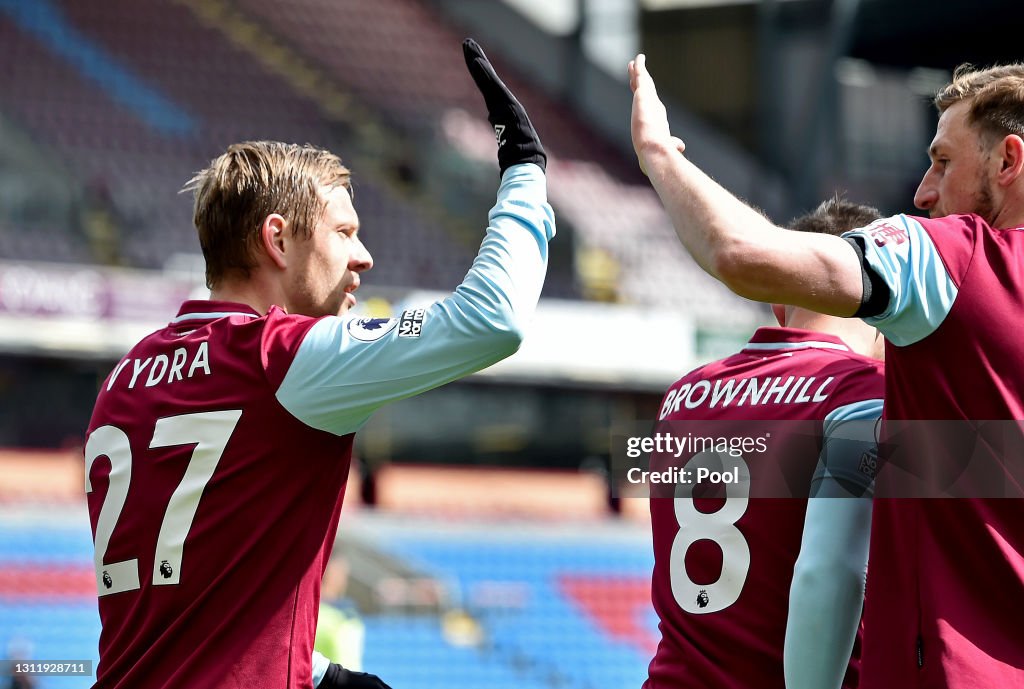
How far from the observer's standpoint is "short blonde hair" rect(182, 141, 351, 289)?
8.02ft

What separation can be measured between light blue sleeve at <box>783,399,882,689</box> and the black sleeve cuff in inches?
20.9

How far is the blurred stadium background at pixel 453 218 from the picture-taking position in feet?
42.9

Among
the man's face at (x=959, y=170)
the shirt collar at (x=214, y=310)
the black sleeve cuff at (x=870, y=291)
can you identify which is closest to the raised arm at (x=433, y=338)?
the shirt collar at (x=214, y=310)

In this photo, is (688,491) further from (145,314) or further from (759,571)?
(145,314)

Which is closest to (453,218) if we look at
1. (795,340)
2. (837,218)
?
(837,218)

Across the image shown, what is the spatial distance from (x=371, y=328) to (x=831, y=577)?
3.05 ft

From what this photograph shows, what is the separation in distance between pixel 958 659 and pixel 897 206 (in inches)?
644

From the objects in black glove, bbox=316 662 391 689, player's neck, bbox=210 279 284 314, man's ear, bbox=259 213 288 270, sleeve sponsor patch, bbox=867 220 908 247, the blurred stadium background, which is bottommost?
black glove, bbox=316 662 391 689

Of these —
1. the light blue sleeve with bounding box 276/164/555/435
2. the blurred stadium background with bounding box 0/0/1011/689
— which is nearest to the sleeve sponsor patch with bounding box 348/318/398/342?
the light blue sleeve with bounding box 276/164/555/435

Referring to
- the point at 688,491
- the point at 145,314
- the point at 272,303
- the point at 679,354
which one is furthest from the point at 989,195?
the point at 679,354

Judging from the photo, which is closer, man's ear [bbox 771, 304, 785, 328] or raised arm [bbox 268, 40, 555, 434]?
raised arm [bbox 268, 40, 555, 434]

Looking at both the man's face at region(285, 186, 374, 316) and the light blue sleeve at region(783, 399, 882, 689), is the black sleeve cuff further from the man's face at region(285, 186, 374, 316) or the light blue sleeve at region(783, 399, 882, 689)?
the man's face at region(285, 186, 374, 316)

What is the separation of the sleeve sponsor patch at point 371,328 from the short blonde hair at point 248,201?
33 centimetres

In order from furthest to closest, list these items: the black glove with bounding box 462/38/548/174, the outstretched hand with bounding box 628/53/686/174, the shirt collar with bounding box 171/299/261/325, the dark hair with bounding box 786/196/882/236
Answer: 1. the dark hair with bounding box 786/196/882/236
2. the shirt collar with bounding box 171/299/261/325
3. the black glove with bounding box 462/38/548/174
4. the outstretched hand with bounding box 628/53/686/174
